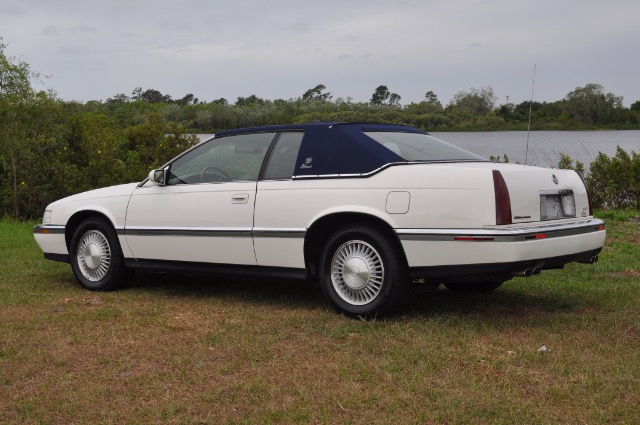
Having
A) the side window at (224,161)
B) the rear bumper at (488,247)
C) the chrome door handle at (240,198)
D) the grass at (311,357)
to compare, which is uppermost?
the side window at (224,161)

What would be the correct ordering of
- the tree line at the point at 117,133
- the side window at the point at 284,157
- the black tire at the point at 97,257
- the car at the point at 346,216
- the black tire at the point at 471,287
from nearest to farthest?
1. the car at the point at 346,216
2. the side window at the point at 284,157
3. the black tire at the point at 471,287
4. the black tire at the point at 97,257
5. the tree line at the point at 117,133

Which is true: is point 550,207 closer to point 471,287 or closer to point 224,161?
point 471,287

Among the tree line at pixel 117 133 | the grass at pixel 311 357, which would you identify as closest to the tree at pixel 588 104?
the tree line at pixel 117 133

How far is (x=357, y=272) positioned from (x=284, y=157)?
1227 millimetres

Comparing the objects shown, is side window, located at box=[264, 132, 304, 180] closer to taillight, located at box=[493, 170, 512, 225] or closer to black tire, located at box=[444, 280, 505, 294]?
taillight, located at box=[493, 170, 512, 225]

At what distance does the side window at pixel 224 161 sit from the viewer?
6891mm

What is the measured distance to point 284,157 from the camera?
22.0ft

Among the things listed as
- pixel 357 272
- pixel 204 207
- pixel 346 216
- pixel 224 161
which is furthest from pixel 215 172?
pixel 357 272

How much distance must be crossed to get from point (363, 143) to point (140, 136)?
47.9 ft

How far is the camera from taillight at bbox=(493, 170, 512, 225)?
218 inches

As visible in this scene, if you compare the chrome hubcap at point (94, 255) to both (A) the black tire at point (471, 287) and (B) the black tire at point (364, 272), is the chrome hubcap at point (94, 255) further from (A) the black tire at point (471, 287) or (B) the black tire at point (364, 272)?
(A) the black tire at point (471, 287)

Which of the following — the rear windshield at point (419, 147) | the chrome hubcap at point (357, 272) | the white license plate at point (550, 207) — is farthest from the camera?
the rear windshield at point (419, 147)

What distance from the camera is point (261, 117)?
15180 mm

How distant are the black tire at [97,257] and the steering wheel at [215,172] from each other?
118 centimetres
